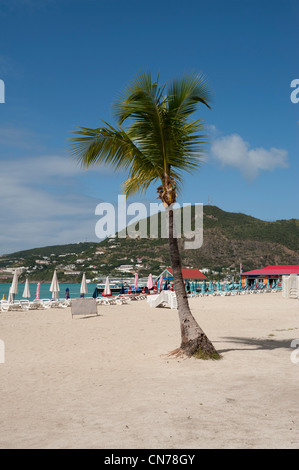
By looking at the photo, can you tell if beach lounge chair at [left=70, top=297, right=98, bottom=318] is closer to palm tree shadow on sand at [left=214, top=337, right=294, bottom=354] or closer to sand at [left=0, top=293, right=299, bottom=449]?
sand at [left=0, top=293, right=299, bottom=449]

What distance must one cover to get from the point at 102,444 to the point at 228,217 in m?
105

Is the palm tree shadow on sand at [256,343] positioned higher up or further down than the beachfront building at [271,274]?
further down

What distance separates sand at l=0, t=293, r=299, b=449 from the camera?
4.10m

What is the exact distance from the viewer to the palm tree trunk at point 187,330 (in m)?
8.38

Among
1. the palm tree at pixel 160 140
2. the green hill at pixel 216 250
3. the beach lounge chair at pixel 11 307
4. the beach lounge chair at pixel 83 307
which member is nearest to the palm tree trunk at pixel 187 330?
the palm tree at pixel 160 140

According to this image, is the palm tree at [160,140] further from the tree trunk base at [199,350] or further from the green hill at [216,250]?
the green hill at [216,250]

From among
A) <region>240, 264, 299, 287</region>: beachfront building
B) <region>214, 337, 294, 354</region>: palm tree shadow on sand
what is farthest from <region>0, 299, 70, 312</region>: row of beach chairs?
<region>240, 264, 299, 287</region>: beachfront building

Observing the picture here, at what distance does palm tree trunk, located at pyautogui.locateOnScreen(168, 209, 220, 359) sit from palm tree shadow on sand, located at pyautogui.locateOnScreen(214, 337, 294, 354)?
3.04 feet

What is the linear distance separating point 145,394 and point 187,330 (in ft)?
9.24

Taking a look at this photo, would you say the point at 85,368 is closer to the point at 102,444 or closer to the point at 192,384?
the point at 192,384

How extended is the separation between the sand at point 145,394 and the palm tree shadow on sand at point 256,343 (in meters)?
0.03

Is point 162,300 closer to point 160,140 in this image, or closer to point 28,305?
point 28,305

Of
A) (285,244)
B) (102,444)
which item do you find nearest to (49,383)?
(102,444)

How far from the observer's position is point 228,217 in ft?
349
